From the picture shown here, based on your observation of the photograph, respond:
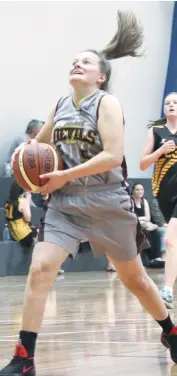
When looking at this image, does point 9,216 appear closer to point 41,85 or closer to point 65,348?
point 41,85

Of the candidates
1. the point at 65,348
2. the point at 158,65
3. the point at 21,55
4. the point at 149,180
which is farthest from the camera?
the point at 158,65

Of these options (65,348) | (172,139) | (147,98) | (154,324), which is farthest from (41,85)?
(65,348)

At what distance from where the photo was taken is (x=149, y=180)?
1259cm

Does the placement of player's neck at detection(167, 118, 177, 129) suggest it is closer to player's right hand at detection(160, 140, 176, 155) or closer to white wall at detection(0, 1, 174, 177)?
player's right hand at detection(160, 140, 176, 155)

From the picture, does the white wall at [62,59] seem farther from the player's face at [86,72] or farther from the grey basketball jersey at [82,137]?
the grey basketball jersey at [82,137]

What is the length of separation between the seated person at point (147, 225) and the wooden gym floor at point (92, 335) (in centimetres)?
334

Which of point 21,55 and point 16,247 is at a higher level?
point 21,55

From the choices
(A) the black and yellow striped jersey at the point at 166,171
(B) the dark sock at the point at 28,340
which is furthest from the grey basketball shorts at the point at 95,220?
(A) the black and yellow striped jersey at the point at 166,171

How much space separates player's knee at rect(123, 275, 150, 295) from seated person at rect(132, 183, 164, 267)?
725 cm

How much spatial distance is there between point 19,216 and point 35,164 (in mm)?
6310

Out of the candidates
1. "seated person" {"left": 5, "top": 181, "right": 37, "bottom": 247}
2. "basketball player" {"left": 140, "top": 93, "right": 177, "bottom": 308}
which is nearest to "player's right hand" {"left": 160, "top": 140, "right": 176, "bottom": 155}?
"basketball player" {"left": 140, "top": 93, "right": 177, "bottom": 308}

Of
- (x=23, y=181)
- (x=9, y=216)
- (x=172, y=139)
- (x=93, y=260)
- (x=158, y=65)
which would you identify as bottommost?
(x=93, y=260)

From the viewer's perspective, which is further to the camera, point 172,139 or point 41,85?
point 41,85

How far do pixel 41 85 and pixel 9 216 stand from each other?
2.67m
